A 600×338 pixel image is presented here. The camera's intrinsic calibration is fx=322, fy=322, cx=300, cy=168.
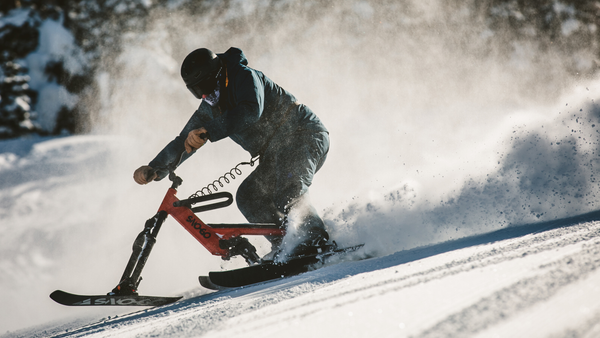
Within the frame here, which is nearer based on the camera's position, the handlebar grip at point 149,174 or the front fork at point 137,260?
the front fork at point 137,260

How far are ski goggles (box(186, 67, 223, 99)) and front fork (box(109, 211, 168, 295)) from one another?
90cm

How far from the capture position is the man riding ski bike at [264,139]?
2111 millimetres

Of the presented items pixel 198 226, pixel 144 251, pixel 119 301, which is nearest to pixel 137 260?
pixel 144 251

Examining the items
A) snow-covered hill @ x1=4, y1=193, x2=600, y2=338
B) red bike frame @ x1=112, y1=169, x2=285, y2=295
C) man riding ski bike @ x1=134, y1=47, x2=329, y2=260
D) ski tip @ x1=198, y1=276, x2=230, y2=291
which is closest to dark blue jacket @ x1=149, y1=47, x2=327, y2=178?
man riding ski bike @ x1=134, y1=47, x2=329, y2=260

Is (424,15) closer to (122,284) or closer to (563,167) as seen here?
(563,167)

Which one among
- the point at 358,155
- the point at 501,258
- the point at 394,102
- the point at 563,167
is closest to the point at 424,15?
the point at 394,102

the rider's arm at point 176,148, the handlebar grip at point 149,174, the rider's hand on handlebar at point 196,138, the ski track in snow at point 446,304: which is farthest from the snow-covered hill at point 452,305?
the rider's arm at point 176,148

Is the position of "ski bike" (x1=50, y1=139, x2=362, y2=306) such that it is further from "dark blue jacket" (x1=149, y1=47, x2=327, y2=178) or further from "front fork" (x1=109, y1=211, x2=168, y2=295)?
"dark blue jacket" (x1=149, y1=47, x2=327, y2=178)

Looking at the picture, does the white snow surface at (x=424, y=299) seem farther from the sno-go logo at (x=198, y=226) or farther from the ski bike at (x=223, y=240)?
the sno-go logo at (x=198, y=226)

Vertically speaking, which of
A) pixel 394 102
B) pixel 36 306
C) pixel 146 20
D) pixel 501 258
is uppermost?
pixel 146 20

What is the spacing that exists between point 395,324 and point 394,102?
26.1ft

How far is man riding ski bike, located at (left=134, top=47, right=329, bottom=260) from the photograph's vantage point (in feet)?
6.93

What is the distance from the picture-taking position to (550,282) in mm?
762

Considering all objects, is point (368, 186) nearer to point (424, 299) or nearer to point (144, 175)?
point (144, 175)
